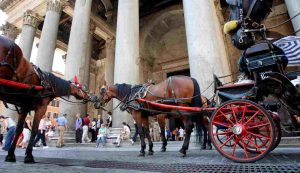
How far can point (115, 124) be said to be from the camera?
29.8 ft

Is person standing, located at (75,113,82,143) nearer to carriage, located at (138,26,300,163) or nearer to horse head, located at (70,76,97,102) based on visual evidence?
horse head, located at (70,76,97,102)

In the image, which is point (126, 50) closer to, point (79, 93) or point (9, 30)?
point (79, 93)

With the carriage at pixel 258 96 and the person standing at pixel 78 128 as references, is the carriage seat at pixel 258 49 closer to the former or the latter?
the carriage at pixel 258 96

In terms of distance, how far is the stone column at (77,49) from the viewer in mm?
10844

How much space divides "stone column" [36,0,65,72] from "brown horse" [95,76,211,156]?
33.4ft

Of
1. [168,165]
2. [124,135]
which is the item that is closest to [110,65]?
[124,135]

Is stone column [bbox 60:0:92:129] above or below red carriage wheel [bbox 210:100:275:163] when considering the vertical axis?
above

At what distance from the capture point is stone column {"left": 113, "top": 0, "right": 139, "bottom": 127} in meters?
9.11

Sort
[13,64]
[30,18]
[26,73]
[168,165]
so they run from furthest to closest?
[30,18] → [26,73] → [13,64] → [168,165]

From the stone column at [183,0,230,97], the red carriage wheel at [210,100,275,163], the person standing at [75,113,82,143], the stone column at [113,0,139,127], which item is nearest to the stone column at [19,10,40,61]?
the person standing at [75,113,82,143]

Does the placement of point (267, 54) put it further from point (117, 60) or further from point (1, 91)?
point (117, 60)

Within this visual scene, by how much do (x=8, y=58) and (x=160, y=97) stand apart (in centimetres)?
296

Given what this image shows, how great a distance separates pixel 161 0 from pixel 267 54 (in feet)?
53.3

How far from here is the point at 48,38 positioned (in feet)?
45.2
